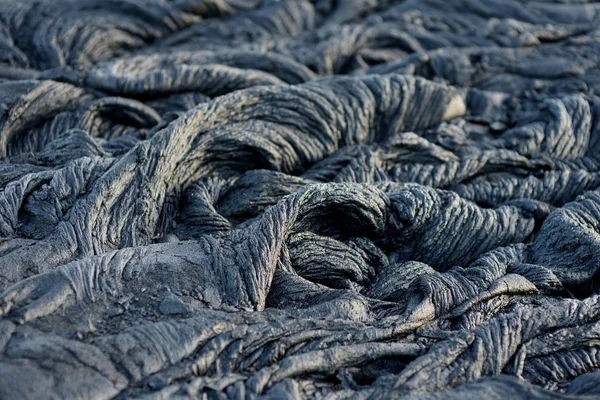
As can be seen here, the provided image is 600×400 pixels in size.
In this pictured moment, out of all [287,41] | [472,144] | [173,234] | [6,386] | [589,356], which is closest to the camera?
[6,386]

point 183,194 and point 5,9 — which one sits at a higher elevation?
point 5,9

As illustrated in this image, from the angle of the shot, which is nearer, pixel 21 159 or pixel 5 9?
pixel 21 159

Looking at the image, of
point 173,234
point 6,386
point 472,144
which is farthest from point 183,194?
point 472,144

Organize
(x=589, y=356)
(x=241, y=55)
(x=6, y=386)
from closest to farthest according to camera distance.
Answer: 1. (x=6, y=386)
2. (x=589, y=356)
3. (x=241, y=55)

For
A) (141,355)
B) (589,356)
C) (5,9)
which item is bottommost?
(589,356)

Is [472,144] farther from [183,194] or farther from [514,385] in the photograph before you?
[514,385]

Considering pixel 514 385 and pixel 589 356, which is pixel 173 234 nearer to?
pixel 514 385
